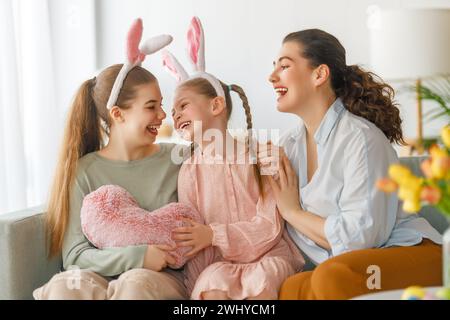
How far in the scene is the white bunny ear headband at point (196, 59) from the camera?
190cm

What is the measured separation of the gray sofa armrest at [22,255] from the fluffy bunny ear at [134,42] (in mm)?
511

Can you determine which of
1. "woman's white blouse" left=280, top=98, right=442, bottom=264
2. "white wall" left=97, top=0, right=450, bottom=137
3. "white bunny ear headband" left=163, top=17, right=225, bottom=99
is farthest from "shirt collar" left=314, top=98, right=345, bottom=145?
"white wall" left=97, top=0, right=450, bottom=137

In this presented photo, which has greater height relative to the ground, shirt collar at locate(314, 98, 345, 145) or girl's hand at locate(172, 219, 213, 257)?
shirt collar at locate(314, 98, 345, 145)

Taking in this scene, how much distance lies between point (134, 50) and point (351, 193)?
725 mm

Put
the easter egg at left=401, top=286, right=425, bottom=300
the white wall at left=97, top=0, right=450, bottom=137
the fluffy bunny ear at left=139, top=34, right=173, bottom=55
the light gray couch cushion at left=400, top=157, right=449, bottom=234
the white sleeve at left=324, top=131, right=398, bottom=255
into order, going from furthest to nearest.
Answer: the white wall at left=97, top=0, right=450, bottom=137
the light gray couch cushion at left=400, top=157, right=449, bottom=234
the fluffy bunny ear at left=139, top=34, right=173, bottom=55
the white sleeve at left=324, top=131, right=398, bottom=255
the easter egg at left=401, top=286, right=425, bottom=300

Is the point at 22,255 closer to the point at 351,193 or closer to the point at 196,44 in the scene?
the point at 196,44

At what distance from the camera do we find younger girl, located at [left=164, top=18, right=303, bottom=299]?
1.78 metres

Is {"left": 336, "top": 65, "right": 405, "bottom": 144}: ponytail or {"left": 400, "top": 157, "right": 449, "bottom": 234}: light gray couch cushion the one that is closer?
{"left": 336, "top": 65, "right": 405, "bottom": 144}: ponytail

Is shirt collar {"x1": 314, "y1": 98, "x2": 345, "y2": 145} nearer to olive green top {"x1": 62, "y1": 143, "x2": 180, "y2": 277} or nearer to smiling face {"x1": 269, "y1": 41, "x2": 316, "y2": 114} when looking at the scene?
smiling face {"x1": 269, "y1": 41, "x2": 316, "y2": 114}

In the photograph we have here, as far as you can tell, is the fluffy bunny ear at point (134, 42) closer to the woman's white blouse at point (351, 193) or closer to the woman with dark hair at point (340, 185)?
the woman with dark hair at point (340, 185)

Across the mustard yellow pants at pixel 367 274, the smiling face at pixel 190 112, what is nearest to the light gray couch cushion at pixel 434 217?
the mustard yellow pants at pixel 367 274

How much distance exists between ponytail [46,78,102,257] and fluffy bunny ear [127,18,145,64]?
15 cm

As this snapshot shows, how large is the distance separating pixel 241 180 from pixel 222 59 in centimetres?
209
